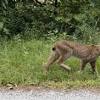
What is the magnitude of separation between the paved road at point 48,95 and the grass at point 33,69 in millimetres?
524

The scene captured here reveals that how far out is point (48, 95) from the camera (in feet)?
26.9

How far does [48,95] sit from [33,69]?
1.79 meters

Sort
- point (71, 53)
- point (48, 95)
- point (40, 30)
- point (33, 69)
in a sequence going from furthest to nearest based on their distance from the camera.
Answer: point (40, 30)
point (71, 53)
point (33, 69)
point (48, 95)

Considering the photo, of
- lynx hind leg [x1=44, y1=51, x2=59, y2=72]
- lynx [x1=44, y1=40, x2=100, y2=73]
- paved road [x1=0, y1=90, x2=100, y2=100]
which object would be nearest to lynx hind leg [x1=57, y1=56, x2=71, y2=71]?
lynx [x1=44, y1=40, x2=100, y2=73]

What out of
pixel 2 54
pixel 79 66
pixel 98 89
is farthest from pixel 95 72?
pixel 2 54

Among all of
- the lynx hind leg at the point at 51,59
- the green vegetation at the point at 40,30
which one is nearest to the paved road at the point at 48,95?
the green vegetation at the point at 40,30

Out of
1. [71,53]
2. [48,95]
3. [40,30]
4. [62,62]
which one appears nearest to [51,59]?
[62,62]

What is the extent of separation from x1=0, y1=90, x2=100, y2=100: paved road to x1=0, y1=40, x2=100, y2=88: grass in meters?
0.52

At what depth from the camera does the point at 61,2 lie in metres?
12.7

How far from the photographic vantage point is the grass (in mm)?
9195

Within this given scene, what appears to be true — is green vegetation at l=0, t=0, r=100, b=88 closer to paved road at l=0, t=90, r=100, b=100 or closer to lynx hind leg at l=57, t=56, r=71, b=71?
lynx hind leg at l=57, t=56, r=71, b=71

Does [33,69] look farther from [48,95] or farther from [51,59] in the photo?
[48,95]

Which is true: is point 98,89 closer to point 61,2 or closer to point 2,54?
point 2,54

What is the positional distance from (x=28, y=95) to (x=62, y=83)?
1.14 metres
